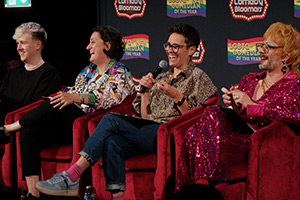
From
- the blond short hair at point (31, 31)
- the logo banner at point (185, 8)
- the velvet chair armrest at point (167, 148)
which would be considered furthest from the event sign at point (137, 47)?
the velvet chair armrest at point (167, 148)

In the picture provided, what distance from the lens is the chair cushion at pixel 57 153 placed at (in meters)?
3.19

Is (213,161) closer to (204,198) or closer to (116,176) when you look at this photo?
(204,198)

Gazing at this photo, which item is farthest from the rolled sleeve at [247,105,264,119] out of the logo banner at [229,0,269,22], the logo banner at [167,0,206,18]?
the logo banner at [167,0,206,18]

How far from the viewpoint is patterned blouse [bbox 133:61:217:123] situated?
3.03 meters

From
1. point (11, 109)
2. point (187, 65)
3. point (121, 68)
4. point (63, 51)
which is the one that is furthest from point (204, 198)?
point (63, 51)

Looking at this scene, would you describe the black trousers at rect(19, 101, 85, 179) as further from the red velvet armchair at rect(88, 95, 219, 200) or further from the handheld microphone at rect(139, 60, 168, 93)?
the handheld microphone at rect(139, 60, 168, 93)

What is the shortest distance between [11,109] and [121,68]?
36.8 inches

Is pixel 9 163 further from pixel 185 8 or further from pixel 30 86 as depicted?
pixel 185 8

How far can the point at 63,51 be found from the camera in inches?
205

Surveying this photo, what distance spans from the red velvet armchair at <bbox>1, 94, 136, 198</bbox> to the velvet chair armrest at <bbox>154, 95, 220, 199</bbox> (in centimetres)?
60

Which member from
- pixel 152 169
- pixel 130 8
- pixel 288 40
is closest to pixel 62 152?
pixel 152 169

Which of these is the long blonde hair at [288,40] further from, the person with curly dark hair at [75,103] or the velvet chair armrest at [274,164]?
the person with curly dark hair at [75,103]

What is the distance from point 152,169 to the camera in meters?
2.86

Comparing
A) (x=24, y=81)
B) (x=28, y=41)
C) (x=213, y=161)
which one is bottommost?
(x=213, y=161)
